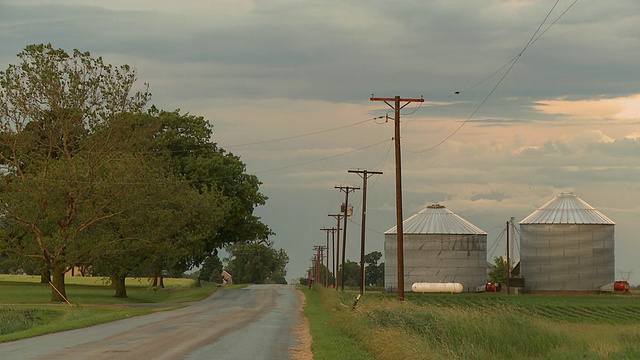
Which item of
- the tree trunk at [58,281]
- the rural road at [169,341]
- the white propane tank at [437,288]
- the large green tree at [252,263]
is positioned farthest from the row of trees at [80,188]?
the large green tree at [252,263]

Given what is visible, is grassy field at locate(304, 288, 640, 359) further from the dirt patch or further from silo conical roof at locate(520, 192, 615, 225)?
silo conical roof at locate(520, 192, 615, 225)

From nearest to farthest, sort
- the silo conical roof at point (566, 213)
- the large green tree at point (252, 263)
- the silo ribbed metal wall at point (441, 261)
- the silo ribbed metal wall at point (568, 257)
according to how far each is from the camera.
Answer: the silo ribbed metal wall at point (568, 257)
the silo ribbed metal wall at point (441, 261)
the silo conical roof at point (566, 213)
the large green tree at point (252, 263)

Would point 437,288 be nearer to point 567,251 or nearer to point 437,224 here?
point 437,224

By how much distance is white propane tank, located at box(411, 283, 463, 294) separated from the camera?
108000mm

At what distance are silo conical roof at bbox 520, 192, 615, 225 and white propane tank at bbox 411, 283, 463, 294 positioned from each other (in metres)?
13.6

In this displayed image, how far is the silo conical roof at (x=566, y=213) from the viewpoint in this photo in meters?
112

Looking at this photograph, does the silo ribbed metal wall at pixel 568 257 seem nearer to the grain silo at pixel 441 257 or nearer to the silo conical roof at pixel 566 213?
the silo conical roof at pixel 566 213

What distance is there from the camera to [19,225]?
59812mm

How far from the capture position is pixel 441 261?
4397 inches

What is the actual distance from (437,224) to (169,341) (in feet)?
296

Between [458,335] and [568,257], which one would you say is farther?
[568,257]

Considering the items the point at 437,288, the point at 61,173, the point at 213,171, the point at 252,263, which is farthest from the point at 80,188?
the point at 252,263

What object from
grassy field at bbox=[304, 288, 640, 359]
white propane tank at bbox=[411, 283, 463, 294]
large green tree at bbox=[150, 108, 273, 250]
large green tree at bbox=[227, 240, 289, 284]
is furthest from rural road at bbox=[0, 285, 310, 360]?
large green tree at bbox=[227, 240, 289, 284]

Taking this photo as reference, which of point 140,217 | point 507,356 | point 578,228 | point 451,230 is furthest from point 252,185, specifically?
point 507,356
